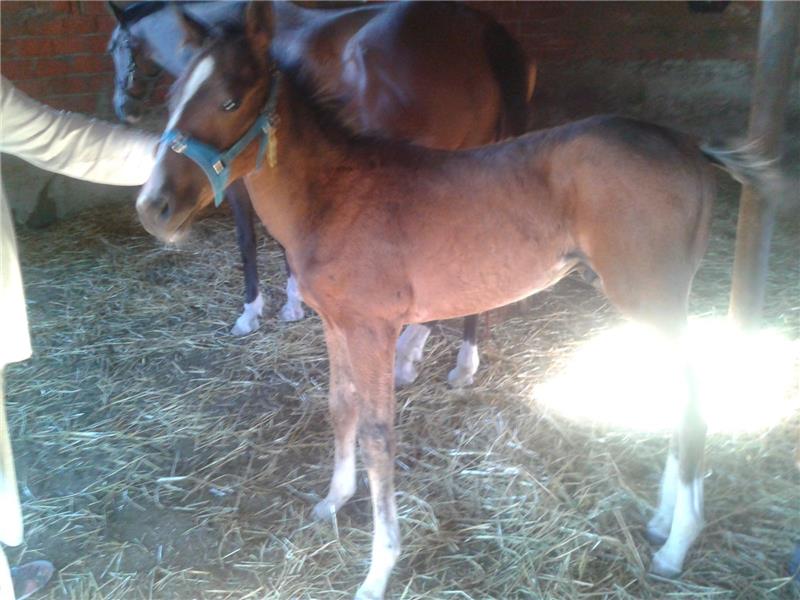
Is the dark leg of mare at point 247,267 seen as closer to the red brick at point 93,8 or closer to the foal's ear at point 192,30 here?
the foal's ear at point 192,30

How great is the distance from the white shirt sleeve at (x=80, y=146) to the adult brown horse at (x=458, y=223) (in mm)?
495

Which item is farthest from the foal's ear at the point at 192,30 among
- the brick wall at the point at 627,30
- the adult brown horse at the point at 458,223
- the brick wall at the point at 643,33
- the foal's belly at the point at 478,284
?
the brick wall at the point at 643,33

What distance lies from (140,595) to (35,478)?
0.91 meters

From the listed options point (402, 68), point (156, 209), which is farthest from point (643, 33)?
point (156, 209)

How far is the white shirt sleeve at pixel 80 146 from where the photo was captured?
217 centimetres

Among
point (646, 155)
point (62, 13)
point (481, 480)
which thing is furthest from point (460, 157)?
point (62, 13)

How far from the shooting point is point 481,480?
106 inches

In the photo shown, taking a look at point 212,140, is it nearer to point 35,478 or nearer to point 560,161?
point 560,161

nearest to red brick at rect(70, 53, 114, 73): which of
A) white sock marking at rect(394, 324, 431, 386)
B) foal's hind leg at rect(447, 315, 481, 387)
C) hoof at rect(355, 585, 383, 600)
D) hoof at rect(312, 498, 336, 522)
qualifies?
white sock marking at rect(394, 324, 431, 386)

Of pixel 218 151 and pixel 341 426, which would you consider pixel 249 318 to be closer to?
pixel 341 426

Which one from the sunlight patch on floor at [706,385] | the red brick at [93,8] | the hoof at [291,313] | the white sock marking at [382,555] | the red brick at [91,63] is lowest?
the hoof at [291,313]

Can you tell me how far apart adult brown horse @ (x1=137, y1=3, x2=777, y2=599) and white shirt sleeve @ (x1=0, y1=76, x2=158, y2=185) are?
0.50 m

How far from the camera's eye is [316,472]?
2.77m

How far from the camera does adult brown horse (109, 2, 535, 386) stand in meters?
3.33
